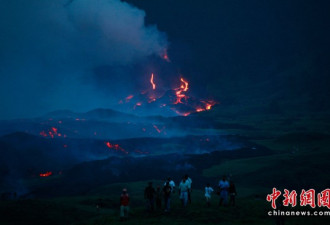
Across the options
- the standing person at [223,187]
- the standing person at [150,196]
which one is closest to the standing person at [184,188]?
the standing person at [150,196]

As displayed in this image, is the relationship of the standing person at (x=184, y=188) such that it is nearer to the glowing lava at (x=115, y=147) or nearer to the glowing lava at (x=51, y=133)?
the glowing lava at (x=115, y=147)

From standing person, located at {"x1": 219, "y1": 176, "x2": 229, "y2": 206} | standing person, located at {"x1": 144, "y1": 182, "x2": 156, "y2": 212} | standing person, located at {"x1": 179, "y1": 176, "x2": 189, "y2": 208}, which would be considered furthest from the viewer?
standing person, located at {"x1": 219, "y1": 176, "x2": 229, "y2": 206}

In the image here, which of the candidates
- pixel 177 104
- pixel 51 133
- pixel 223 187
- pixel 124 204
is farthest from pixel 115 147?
pixel 177 104

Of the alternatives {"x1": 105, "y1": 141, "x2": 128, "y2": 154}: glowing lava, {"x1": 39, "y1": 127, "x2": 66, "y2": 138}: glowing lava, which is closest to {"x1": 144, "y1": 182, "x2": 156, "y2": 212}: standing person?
{"x1": 105, "y1": 141, "x2": 128, "y2": 154}: glowing lava

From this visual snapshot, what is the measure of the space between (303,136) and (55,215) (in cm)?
6735

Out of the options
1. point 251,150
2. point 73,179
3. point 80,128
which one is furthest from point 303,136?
point 80,128

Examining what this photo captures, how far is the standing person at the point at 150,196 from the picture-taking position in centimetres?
1928

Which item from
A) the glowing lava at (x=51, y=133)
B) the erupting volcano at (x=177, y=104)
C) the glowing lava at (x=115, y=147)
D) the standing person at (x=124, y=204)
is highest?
the erupting volcano at (x=177, y=104)

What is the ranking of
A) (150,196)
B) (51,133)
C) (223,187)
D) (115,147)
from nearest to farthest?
1. (150,196)
2. (223,187)
3. (115,147)
4. (51,133)

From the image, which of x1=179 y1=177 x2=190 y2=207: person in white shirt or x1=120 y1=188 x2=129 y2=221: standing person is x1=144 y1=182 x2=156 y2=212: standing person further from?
x1=179 y1=177 x2=190 y2=207: person in white shirt

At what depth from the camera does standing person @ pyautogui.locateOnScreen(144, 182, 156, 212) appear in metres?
19.3

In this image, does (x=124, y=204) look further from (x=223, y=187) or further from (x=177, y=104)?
(x=177, y=104)

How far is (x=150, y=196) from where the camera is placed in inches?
772

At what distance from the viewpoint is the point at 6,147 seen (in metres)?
59.2
